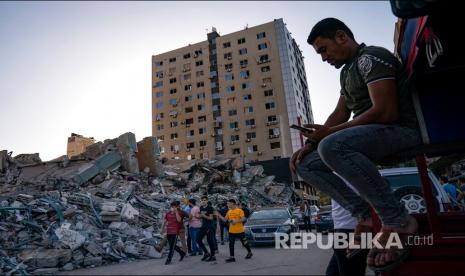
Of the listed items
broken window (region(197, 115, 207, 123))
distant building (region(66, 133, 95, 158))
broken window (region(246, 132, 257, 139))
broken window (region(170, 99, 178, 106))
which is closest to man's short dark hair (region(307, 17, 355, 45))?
broken window (region(246, 132, 257, 139))

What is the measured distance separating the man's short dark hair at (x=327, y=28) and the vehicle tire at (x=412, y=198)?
186 inches

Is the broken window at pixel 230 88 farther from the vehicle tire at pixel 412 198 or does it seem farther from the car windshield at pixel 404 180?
the vehicle tire at pixel 412 198

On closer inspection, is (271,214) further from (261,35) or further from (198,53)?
(198,53)

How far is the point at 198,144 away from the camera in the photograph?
53594 millimetres

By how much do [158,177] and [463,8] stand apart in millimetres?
21838

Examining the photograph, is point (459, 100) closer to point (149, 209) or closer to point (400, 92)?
point (400, 92)

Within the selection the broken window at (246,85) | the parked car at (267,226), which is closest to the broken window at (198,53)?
the broken window at (246,85)

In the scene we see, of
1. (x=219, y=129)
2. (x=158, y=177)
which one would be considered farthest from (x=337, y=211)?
(x=219, y=129)

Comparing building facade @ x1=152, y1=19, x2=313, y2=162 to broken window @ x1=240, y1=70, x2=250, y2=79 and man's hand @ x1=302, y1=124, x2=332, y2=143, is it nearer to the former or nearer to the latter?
broken window @ x1=240, y1=70, x2=250, y2=79

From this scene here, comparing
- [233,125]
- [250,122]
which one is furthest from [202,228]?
[233,125]

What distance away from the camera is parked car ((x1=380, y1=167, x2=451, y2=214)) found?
5.56 metres

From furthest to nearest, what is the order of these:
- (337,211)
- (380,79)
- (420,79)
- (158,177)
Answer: (158,177) → (337,211) → (420,79) → (380,79)

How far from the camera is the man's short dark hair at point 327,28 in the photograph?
1.86m

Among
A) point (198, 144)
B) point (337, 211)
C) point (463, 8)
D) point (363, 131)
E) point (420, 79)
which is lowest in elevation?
point (337, 211)
